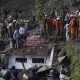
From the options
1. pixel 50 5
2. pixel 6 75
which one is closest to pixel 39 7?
pixel 50 5

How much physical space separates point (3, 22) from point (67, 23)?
1055 centimetres

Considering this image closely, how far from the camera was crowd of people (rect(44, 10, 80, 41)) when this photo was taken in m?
31.3

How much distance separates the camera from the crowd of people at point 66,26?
31.3m

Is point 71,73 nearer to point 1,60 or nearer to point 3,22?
point 1,60

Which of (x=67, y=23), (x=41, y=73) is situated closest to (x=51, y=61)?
(x=41, y=73)

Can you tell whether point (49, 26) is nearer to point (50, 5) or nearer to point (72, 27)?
point (72, 27)

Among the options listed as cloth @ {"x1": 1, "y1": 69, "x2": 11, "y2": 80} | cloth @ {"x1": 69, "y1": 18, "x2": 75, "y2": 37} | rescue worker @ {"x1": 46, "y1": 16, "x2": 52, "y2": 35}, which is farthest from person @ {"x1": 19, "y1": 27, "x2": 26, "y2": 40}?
cloth @ {"x1": 1, "y1": 69, "x2": 11, "y2": 80}

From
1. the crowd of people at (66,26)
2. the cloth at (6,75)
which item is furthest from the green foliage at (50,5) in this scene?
the cloth at (6,75)

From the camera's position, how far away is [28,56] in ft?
110

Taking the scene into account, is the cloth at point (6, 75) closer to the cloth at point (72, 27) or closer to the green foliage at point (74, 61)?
the green foliage at point (74, 61)

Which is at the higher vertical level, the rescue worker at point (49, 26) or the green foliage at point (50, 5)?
the green foliage at point (50, 5)

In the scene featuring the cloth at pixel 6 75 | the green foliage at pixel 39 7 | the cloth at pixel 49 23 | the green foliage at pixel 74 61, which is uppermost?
the green foliage at pixel 39 7

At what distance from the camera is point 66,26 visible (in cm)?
3209

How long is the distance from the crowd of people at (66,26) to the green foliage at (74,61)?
5.23 ft
